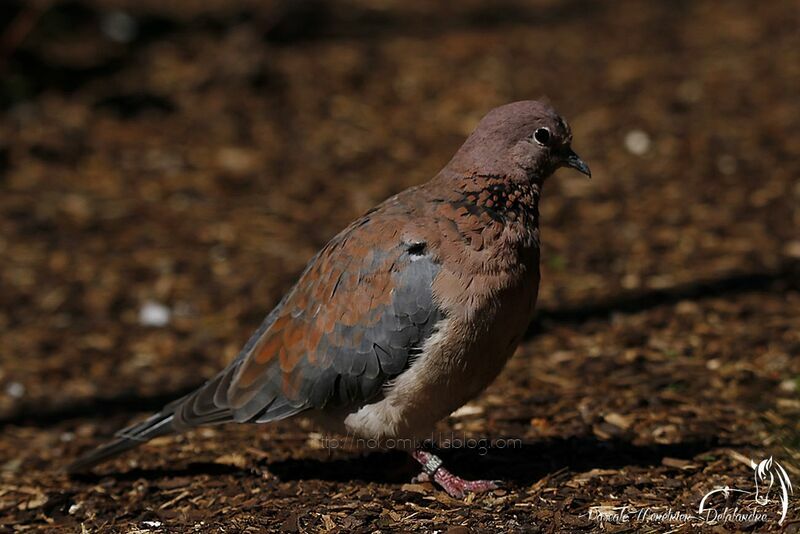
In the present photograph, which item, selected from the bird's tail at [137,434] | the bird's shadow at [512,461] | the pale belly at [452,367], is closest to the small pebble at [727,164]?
the bird's shadow at [512,461]

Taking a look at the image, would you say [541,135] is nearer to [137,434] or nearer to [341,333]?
[341,333]

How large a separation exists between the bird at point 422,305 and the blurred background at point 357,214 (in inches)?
16.3

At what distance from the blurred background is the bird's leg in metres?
0.09

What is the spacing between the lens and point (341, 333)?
454cm

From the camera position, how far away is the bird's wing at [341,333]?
4.36 meters

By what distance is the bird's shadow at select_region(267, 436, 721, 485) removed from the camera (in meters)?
4.73

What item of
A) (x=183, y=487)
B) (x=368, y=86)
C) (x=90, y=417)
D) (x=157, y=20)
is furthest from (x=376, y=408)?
(x=157, y=20)

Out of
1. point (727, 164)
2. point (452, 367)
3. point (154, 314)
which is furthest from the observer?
point (727, 164)

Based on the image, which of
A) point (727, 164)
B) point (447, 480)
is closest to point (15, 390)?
point (447, 480)

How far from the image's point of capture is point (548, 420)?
528cm

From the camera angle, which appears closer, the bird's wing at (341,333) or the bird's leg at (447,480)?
the bird's wing at (341,333)

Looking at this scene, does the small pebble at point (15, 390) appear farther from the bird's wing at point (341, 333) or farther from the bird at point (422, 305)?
the bird at point (422, 305)

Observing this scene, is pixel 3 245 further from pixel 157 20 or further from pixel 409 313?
pixel 409 313

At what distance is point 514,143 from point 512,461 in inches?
56.8
